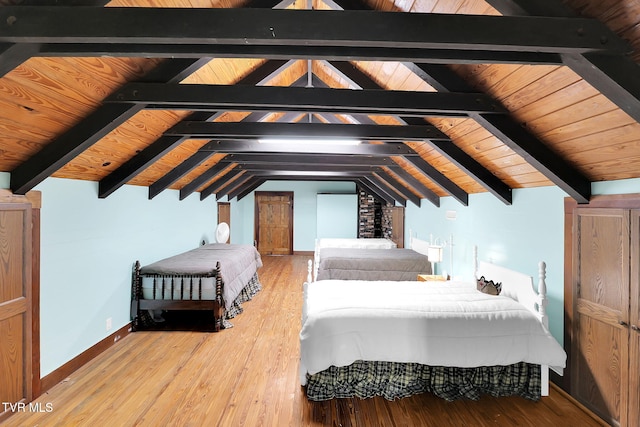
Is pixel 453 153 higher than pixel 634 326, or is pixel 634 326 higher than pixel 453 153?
pixel 453 153

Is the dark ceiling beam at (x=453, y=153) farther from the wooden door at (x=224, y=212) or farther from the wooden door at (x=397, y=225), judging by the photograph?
the wooden door at (x=224, y=212)

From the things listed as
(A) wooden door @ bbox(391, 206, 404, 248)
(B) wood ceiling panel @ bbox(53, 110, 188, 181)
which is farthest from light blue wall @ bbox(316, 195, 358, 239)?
(B) wood ceiling panel @ bbox(53, 110, 188, 181)

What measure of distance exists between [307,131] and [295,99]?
2.52 ft

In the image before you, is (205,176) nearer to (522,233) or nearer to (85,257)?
(85,257)

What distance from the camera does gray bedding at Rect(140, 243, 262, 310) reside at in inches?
157

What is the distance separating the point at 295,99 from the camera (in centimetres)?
226

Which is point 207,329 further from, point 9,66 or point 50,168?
point 9,66

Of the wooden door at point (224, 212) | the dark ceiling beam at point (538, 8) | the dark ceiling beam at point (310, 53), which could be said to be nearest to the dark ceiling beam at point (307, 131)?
the dark ceiling beam at point (310, 53)

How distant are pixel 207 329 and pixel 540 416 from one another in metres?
3.30

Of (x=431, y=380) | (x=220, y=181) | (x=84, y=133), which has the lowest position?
(x=431, y=380)

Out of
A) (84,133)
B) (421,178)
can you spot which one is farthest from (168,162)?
(421,178)

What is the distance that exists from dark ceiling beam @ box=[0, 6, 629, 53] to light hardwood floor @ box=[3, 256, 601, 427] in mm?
2309

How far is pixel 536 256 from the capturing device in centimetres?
300

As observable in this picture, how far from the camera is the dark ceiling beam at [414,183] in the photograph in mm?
4910
